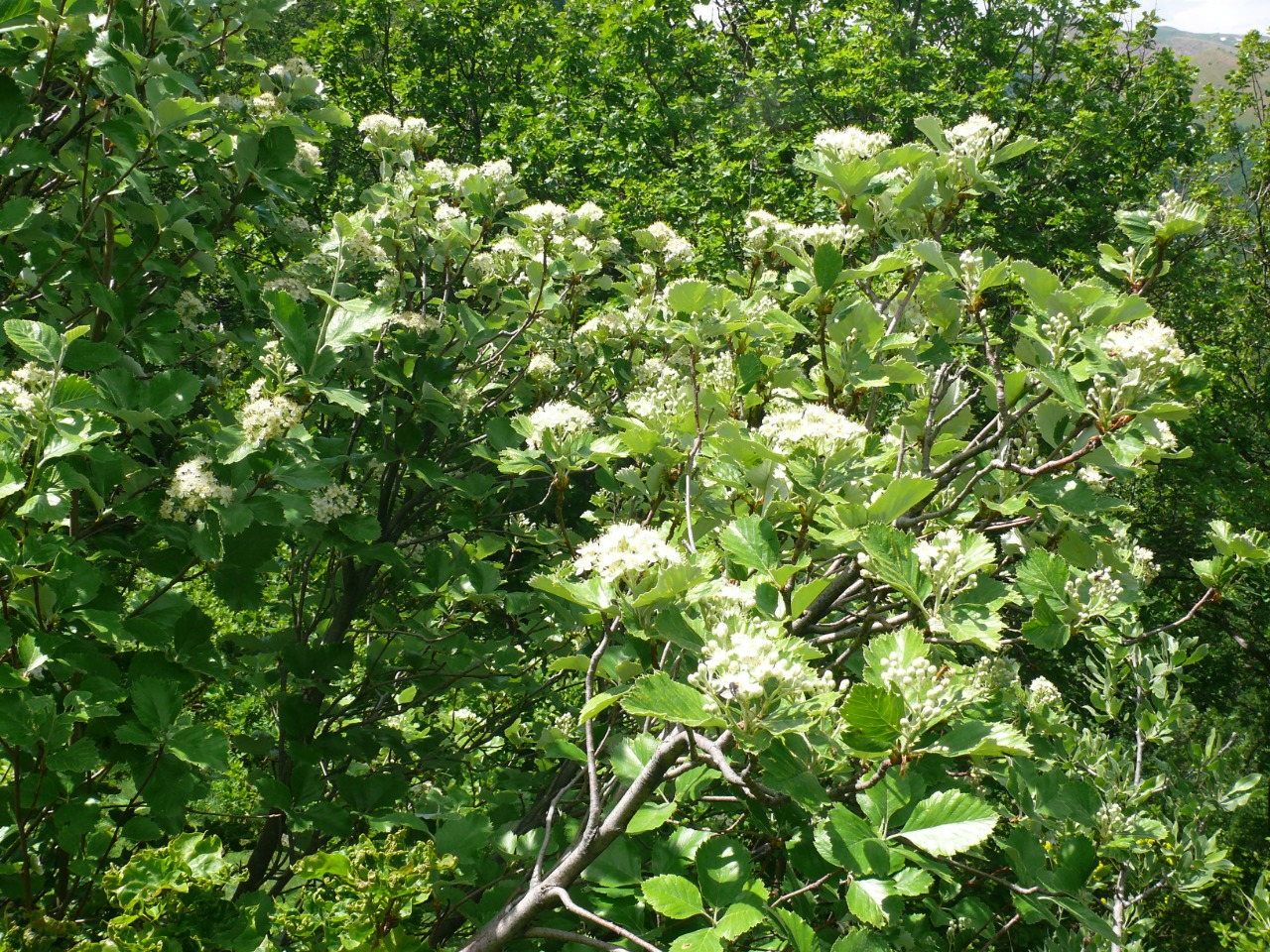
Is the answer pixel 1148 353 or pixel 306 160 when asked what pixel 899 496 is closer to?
pixel 1148 353

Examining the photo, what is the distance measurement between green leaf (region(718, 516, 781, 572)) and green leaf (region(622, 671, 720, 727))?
0.41 m

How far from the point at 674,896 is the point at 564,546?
1.66 meters

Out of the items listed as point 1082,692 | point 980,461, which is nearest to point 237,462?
point 980,461

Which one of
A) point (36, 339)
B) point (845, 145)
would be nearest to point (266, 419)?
point (36, 339)

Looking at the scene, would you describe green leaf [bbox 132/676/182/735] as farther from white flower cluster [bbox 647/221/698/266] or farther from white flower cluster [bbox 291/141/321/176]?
white flower cluster [bbox 647/221/698/266]

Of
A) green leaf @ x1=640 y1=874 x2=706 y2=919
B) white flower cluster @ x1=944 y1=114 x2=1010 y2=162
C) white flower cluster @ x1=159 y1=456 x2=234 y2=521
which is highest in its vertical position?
white flower cluster @ x1=944 y1=114 x2=1010 y2=162

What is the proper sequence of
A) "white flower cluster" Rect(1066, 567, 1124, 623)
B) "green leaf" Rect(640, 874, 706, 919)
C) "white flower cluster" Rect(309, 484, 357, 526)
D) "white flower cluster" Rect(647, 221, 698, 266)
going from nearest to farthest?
"green leaf" Rect(640, 874, 706, 919) → "white flower cluster" Rect(1066, 567, 1124, 623) → "white flower cluster" Rect(309, 484, 357, 526) → "white flower cluster" Rect(647, 221, 698, 266)

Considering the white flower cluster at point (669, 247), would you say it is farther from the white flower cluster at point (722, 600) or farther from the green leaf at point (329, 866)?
the green leaf at point (329, 866)

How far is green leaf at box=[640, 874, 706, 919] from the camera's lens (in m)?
1.43

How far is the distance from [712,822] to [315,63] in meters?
10.3

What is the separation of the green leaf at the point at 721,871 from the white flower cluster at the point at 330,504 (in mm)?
1506

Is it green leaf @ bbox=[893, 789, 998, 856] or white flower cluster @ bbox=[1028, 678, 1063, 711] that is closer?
green leaf @ bbox=[893, 789, 998, 856]

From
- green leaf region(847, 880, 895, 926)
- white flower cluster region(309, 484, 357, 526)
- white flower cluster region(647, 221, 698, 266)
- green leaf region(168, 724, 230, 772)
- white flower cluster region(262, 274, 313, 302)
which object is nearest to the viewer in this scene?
green leaf region(847, 880, 895, 926)

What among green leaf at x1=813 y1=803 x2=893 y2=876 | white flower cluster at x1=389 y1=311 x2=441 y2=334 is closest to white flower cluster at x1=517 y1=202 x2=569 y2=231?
white flower cluster at x1=389 y1=311 x2=441 y2=334
